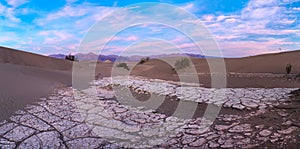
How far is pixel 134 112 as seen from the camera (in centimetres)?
548

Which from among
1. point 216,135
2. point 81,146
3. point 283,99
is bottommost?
point 81,146

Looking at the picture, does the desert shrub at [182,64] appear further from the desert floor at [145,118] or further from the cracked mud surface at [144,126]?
the cracked mud surface at [144,126]

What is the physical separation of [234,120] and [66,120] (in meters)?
3.24

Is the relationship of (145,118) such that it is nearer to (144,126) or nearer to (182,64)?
(144,126)

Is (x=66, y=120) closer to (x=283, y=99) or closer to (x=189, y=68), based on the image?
(x=283, y=99)

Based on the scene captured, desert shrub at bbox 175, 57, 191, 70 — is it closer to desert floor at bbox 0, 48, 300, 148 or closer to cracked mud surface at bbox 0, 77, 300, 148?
desert floor at bbox 0, 48, 300, 148

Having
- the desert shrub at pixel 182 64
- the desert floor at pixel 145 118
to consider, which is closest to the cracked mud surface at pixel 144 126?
the desert floor at pixel 145 118

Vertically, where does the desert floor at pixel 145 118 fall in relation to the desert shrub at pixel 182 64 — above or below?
below

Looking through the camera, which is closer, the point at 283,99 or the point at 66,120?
the point at 66,120

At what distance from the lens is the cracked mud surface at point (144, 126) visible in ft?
12.4

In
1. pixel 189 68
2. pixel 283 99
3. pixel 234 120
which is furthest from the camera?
pixel 189 68

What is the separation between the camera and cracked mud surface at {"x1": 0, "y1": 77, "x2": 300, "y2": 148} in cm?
377

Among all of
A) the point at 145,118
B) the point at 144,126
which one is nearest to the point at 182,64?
the point at 145,118

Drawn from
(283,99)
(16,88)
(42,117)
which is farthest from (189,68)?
(42,117)
